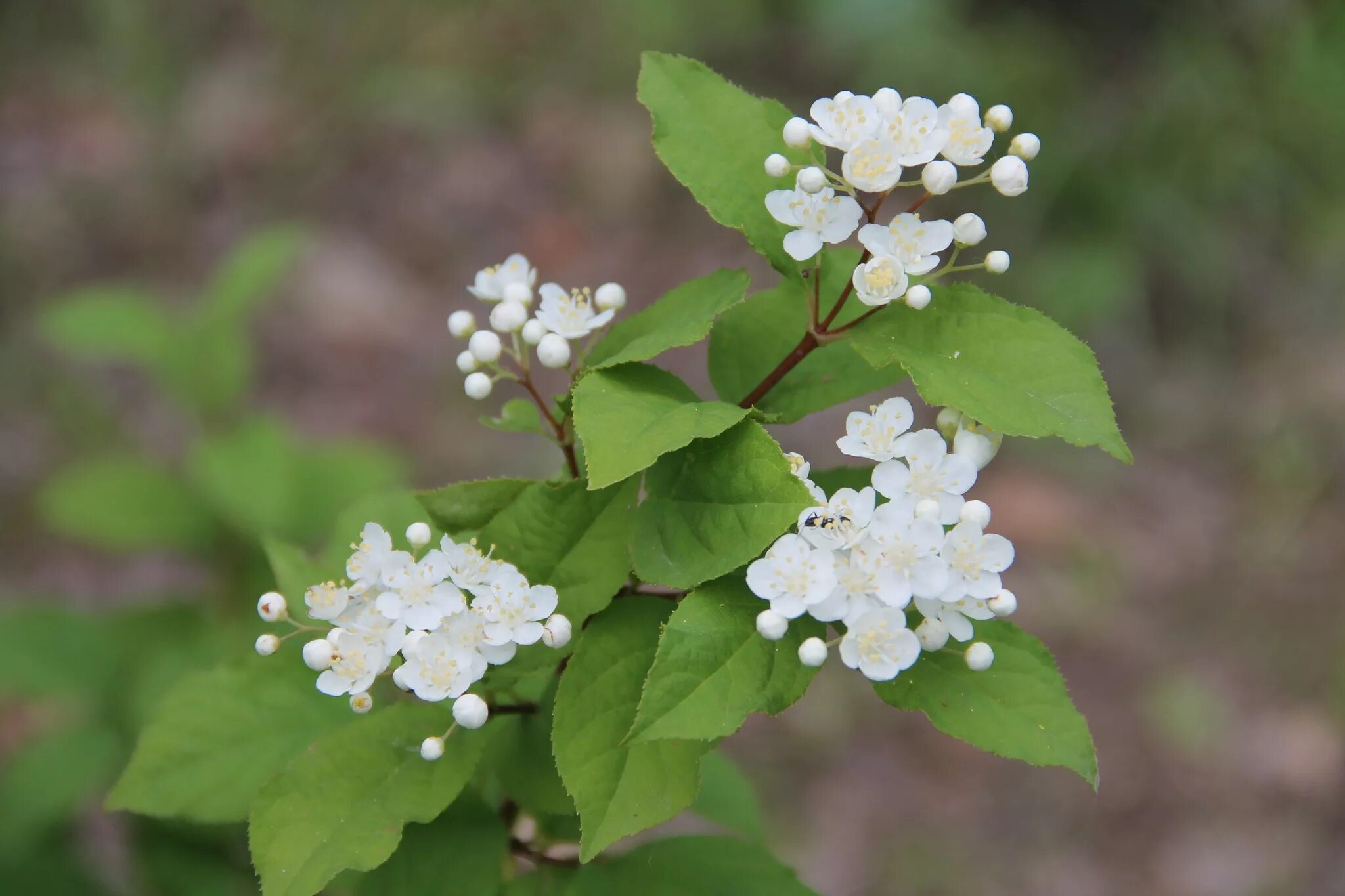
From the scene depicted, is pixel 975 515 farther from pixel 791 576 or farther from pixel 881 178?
pixel 881 178

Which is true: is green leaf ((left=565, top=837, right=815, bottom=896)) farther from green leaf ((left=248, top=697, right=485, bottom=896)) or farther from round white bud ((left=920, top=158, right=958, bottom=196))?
round white bud ((left=920, top=158, right=958, bottom=196))

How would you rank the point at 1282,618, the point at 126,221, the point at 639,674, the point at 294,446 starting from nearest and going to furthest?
the point at 639,674 → the point at 294,446 → the point at 1282,618 → the point at 126,221

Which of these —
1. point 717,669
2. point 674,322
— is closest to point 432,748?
point 717,669

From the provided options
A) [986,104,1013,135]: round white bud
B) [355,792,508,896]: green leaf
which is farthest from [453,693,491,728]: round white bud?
[986,104,1013,135]: round white bud

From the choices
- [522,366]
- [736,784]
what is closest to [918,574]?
[522,366]

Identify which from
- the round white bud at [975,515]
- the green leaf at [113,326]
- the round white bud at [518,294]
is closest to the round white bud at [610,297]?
the round white bud at [518,294]

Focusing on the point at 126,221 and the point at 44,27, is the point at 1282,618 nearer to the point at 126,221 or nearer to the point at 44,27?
the point at 126,221

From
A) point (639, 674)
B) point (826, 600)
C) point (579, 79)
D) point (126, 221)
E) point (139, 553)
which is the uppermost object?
point (826, 600)
